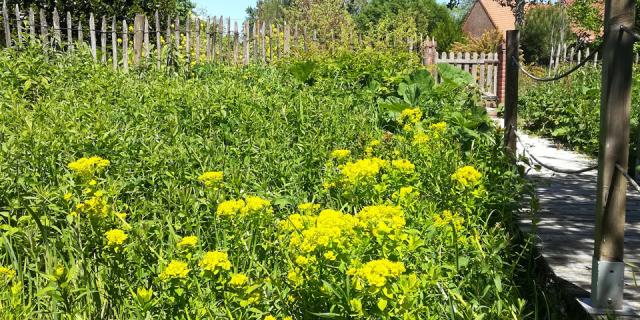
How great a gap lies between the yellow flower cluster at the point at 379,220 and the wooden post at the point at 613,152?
1.08 metres

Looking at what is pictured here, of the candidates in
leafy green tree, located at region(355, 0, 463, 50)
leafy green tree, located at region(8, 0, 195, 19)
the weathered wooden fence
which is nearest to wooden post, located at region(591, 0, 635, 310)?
Result: leafy green tree, located at region(8, 0, 195, 19)

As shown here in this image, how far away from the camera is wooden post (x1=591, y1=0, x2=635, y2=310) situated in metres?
2.78

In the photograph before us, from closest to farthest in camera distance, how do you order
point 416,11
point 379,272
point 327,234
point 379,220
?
point 379,272 → point 327,234 → point 379,220 → point 416,11

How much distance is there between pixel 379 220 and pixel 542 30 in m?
49.1

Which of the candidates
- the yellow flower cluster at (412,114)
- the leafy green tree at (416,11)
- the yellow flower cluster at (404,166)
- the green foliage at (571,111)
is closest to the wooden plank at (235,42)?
the green foliage at (571,111)

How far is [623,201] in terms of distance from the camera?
2832 mm

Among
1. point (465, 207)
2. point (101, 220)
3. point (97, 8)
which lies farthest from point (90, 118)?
point (97, 8)

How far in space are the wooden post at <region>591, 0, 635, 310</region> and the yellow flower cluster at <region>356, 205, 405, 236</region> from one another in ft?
3.56

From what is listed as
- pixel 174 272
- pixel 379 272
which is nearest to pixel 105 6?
pixel 174 272

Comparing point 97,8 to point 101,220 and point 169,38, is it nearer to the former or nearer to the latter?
point 169,38

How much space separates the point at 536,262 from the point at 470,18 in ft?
208

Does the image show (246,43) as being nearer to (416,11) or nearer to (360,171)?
(360,171)

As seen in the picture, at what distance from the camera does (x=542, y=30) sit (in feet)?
157

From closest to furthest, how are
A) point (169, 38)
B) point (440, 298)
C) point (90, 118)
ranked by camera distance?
point (440, 298) < point (90, 118) < point (169, 38)
